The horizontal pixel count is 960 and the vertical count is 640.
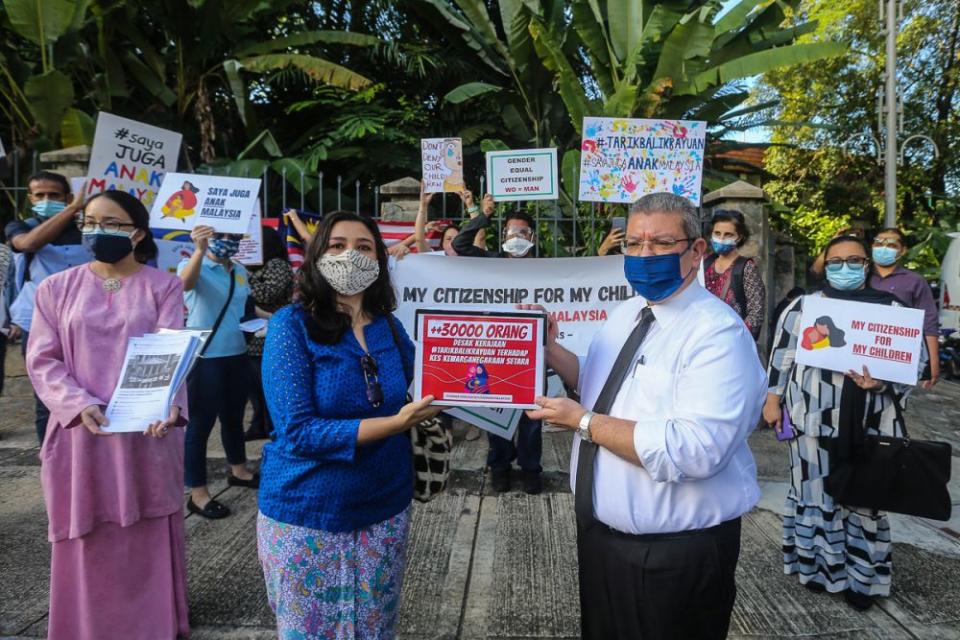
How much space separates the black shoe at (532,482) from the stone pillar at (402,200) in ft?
9.74

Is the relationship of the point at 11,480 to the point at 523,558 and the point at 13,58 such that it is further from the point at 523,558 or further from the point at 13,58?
the point at 13,58

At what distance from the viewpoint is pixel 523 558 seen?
362 centimetres

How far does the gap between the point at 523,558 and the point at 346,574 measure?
74.0 inches

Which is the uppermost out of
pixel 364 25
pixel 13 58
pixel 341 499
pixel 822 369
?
pixel 364 25

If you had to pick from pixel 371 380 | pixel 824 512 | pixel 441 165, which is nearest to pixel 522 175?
pixel 441 165

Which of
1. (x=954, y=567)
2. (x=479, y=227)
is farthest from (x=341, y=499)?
(x=954, y=567)

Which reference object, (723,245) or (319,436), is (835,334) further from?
(319,436)

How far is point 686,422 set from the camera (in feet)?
5.53

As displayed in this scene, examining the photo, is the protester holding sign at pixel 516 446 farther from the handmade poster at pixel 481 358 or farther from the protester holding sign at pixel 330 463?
the handmade poster at pixel 481 358

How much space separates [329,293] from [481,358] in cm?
58

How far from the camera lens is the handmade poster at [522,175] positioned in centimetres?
520

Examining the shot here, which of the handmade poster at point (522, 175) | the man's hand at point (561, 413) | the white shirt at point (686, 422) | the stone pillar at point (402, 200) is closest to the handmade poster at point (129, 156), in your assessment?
the stone pillar at point (402, 200)

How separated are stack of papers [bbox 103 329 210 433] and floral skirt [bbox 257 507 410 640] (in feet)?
2.44

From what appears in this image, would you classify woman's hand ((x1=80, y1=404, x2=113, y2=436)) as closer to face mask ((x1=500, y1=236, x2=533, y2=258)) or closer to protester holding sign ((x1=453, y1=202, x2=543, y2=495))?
protester holding sign ((x1=453, y1=202, x2=543, y2=495))
